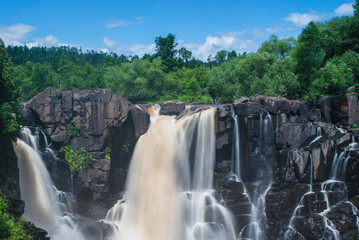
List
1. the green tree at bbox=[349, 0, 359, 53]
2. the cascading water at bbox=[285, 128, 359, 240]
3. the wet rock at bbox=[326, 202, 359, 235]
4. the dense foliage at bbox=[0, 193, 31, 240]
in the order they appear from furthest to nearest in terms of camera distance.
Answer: the green tree at bbox=[349, 0, 359, 53], the cascading water at bbox=[285, 128, 359, 240], the wet rock at bbox=[326, 202, 359, 235], the dense foliage at bbox=[0, 193, 31, 240]

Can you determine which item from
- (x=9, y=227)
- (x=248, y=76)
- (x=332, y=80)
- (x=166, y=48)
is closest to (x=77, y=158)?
(x=9, y=227)

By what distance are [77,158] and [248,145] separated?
11371 millimetres

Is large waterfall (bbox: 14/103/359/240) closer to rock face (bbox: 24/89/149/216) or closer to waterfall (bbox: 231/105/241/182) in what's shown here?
waterfall (bbox: 231/105/241/182)

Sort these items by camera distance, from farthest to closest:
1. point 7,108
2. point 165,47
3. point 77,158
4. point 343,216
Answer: point 165,47 < point 77,158 < point 343,216 < point 7,108

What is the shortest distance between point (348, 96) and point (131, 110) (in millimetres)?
14961

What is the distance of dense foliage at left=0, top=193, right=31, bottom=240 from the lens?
11325mm

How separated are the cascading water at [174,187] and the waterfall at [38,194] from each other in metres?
2.93

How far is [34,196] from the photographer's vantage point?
1772 centimetres

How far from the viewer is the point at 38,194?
17906 millimetres

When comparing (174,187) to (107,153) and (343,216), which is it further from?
(343,216)

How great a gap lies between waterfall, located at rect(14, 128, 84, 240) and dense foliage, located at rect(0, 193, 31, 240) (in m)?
4.45

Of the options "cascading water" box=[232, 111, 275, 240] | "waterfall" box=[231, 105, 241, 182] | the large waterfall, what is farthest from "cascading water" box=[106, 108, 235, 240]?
"cascading water" box=[232, 111, 275, 240]

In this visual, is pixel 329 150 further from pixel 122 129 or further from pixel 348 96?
pixel 122 129

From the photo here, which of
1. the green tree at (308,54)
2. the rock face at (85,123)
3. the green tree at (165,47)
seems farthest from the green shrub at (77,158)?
the green tree at (165,47)
